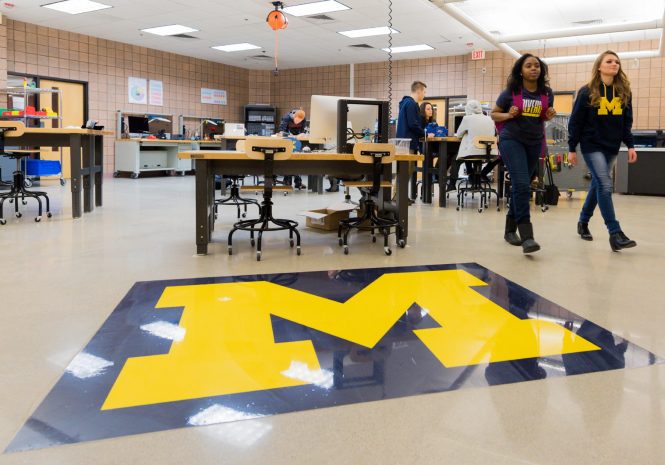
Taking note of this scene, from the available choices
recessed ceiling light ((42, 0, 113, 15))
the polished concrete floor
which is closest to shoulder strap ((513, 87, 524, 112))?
the polished concrete floor

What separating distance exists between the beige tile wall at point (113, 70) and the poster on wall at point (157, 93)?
4.3 inches

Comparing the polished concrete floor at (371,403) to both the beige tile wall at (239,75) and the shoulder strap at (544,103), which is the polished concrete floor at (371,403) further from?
the beige tile wall at (239,75)

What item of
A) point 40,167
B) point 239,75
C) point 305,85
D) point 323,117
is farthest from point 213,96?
point 323,117

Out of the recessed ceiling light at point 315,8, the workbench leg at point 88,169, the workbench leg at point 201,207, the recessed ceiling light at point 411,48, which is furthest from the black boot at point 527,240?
the recessed ceiling light at point 411,48

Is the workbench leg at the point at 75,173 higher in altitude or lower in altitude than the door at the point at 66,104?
lower

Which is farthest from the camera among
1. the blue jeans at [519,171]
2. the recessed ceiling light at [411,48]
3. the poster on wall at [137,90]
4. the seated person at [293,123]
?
the poster on wall at [137,90]

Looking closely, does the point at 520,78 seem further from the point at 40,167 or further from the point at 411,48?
the point at 411,48

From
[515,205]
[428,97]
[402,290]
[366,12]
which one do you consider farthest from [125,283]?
[428,97]

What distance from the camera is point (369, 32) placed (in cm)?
1065

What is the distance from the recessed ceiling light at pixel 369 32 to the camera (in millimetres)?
10375

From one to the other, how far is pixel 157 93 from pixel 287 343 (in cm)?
1199

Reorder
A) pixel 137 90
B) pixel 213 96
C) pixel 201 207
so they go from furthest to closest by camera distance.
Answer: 1. pixel 213 96
2. pixel 137 90
3. pixel 201 207

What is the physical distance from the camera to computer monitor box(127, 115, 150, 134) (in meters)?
11.6

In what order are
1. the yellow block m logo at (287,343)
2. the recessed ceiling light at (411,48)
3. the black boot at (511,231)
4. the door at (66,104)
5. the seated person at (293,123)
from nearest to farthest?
the yellow block m logo at (287,343), the black boot at (511,231), the seated person at (293,123), the door at (66,104), the recessed ceiling light at (411,48)
